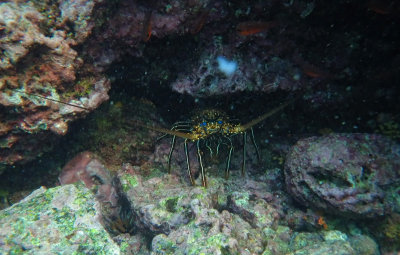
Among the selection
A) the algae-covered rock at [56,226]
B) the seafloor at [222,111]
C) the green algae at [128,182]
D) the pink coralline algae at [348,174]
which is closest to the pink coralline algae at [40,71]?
the seafloor at [222,111]

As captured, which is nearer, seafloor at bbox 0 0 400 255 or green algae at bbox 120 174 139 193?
seafloor at bbox 0 0 400 255

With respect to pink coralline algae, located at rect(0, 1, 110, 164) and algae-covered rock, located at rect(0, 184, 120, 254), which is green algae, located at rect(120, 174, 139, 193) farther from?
pink coralline algae, located at rect(0, 1, 110, 164)

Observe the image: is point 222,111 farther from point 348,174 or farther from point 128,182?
point 348,174

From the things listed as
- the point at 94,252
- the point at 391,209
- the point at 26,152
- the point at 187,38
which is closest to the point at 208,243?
the point at 94,252

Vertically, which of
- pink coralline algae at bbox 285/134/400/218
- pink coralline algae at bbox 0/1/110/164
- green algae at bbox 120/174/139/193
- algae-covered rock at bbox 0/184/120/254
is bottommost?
algae-covered rock at bbox 0/184/120/254

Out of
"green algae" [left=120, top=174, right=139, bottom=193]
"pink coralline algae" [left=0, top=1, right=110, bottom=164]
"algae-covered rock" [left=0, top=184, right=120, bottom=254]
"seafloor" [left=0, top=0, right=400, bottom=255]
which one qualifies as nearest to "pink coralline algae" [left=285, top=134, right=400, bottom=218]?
"seafloor" [left=0, top=0, right=400, bottom=255]

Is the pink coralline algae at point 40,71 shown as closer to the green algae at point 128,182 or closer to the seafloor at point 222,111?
the seafloor at point 222,111
